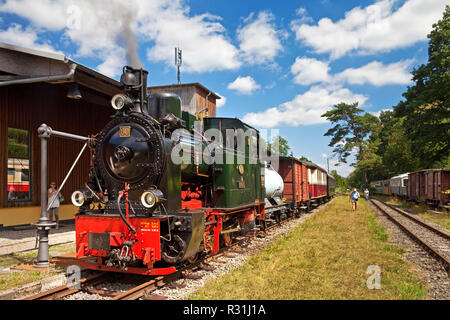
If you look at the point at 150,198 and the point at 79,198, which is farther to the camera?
the point at 79,198

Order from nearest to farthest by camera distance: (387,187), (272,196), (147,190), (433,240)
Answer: (147,190) < (433,240) < (272,196) < (387,187)

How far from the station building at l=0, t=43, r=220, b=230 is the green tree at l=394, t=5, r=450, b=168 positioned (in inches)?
723

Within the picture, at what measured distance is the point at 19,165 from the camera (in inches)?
467

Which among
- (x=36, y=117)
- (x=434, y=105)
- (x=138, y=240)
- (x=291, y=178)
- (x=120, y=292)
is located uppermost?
(x=434, y=105)

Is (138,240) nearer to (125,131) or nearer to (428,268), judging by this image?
(125,131)

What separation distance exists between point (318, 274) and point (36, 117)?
435 inches

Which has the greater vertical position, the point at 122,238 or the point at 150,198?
the point at 150,198

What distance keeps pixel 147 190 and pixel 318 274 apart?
3309 mm

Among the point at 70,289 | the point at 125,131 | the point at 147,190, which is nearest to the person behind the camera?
the point at 70,289

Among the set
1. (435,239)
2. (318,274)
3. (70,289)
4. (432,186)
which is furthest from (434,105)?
(70,289)

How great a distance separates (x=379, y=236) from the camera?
1105cm

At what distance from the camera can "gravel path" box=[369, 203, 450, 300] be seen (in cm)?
567

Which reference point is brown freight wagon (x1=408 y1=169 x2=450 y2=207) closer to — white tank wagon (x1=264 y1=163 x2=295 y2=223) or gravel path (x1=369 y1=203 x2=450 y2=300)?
gravel path (x1=369 y1=203 x2=450 y2=300)
